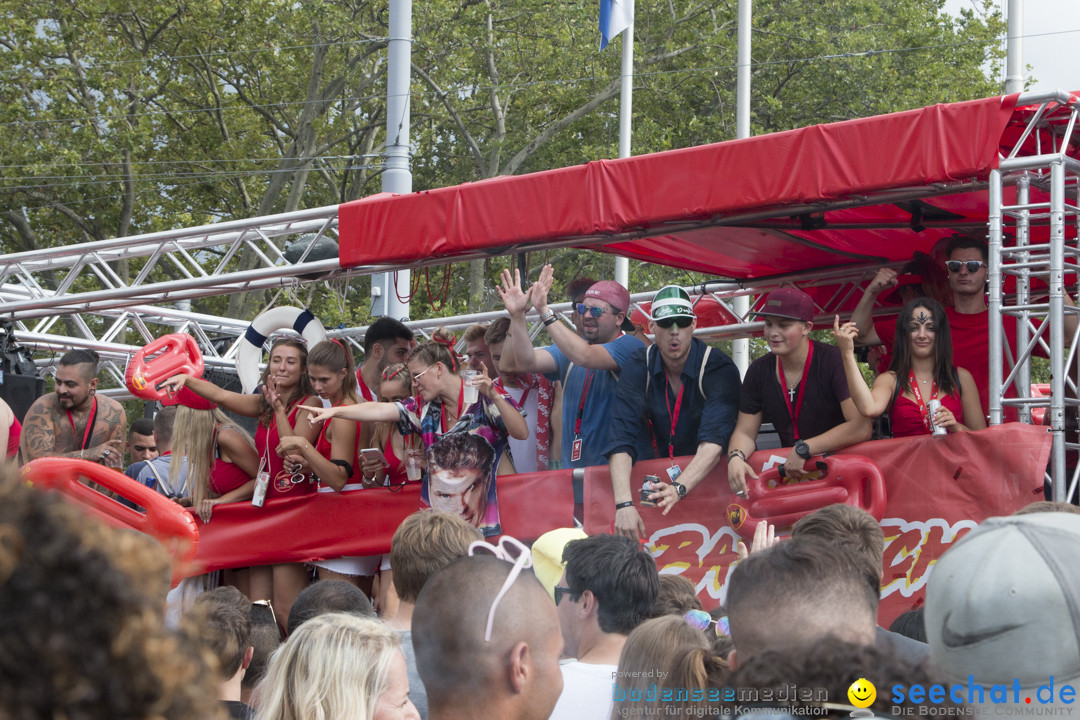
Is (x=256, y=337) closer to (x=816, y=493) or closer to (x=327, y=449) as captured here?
(x=327, y=449)

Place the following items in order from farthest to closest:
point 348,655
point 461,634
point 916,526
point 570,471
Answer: point 570,471, point 916,526, point 348,655, point 461,634

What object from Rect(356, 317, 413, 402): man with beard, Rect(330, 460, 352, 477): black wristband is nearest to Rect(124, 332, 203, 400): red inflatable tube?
Rect(356, 317, 413, 402): man with beard

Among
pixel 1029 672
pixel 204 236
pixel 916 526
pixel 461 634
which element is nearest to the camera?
pixel 1029 672

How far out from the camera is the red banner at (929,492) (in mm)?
4719

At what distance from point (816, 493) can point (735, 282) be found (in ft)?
15.1

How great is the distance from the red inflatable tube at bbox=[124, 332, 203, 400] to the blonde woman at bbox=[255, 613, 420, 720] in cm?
495

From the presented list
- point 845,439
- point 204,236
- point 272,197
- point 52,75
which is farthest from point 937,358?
point 52,75

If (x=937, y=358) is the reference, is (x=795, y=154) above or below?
above

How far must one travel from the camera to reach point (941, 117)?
16.8 ft

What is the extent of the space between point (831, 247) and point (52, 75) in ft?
58.9

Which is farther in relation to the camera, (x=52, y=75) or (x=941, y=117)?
(x=52, y=75)

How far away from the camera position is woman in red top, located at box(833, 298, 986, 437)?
523 cm

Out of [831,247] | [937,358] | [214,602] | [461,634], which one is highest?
[831,247]

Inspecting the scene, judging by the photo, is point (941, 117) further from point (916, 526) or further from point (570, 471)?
point (570, 471)
